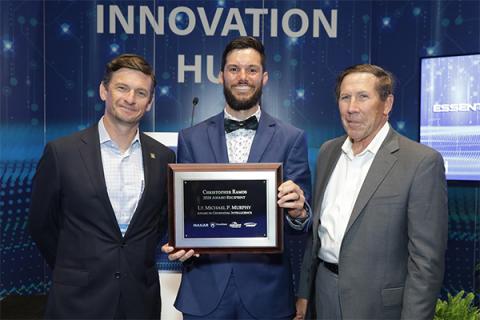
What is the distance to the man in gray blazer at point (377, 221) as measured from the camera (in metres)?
2.22

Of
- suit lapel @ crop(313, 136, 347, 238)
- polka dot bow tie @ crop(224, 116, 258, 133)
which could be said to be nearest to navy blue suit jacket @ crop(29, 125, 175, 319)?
polka dot bow tie @ crop(224, 116, 258, 133)

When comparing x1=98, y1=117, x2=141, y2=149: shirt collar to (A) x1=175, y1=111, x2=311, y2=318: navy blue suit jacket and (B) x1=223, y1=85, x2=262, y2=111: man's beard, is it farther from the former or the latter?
(B) x1=223, y1=85, x2=262, y2=111: man's beard

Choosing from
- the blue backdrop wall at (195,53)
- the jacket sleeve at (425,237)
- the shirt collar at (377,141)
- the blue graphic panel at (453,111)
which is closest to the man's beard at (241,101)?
the shirt collar at (377,141)

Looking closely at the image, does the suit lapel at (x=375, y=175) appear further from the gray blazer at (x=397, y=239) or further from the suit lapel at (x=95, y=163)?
the suit lapel at (x=95, y=163)

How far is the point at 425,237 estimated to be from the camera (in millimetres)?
2205

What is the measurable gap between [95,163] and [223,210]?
0.68 metres

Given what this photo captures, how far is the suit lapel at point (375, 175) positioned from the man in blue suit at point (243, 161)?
27 centimetres

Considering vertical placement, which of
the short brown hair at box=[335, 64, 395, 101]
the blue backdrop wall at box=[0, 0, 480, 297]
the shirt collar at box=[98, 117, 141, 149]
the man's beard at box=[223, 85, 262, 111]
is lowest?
the shirt collar at box=[98, 117, 141, 149]

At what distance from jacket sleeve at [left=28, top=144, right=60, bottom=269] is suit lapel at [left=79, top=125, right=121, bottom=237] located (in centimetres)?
15

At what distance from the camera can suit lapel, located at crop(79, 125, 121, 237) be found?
7.99 ft

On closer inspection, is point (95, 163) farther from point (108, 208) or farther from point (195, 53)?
point (195, 53)

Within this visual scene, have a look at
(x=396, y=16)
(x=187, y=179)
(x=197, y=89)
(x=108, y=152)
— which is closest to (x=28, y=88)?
(x=197, y=89)

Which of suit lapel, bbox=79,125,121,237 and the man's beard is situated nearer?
suit lapel, bbox=79,125,121,237

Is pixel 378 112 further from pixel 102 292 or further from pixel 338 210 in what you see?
pixel 102 292
